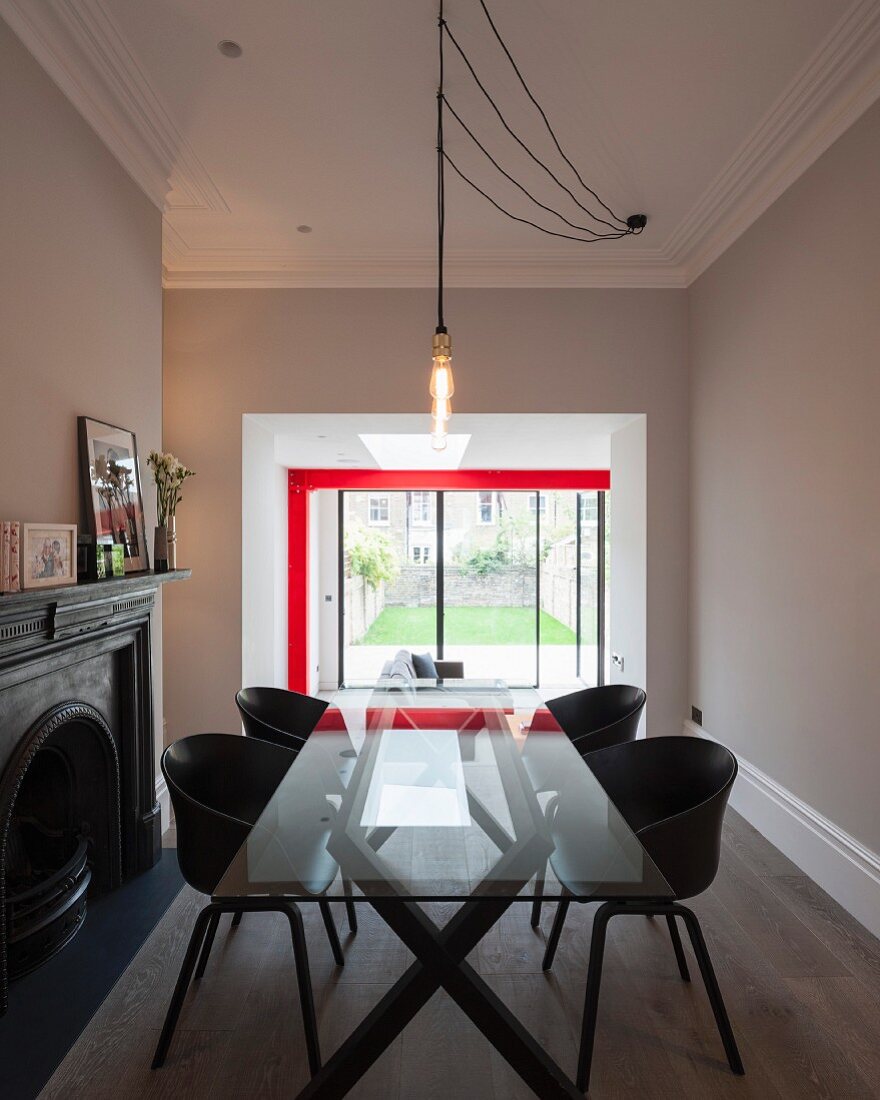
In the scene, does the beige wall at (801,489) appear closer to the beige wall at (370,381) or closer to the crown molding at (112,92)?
the beige wall at (370,381)

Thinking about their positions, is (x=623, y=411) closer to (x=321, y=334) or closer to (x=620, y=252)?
(x=620, y=252)

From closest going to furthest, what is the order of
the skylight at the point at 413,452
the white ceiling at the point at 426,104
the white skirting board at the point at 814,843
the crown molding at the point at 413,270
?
the white ceiling at the point at 426,104
the white skirting board at the point at 814,843
the crown molding at the point at 413,270
the skylight at the point at 413,452

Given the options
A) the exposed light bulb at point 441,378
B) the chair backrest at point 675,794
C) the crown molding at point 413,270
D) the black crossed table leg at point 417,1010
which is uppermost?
the crown molding at point 413,270

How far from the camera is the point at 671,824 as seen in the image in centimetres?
178

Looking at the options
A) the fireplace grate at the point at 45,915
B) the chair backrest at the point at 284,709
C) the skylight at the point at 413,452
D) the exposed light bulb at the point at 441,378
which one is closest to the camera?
the fireplace grate at the point at 45,915

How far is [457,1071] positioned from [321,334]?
11.8 feet

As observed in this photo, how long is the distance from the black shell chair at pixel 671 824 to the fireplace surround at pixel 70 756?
164cm

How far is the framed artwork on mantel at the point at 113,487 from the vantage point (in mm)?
2480

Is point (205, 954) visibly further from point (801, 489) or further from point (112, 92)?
point (112, 92)

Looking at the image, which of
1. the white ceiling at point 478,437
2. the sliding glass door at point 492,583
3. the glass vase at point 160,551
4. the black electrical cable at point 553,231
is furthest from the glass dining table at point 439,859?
the sliding glass door at point 492,583

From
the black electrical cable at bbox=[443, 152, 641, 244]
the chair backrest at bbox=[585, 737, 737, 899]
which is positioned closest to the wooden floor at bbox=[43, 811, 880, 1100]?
the chair backrest at bbox=[585, 737, 737, 899]

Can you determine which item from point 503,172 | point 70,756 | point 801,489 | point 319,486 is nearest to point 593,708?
point 801,489

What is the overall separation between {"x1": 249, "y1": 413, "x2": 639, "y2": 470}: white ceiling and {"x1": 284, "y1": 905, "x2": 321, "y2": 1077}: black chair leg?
2.89 meters

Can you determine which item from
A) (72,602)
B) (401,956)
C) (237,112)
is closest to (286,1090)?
(401,956)
